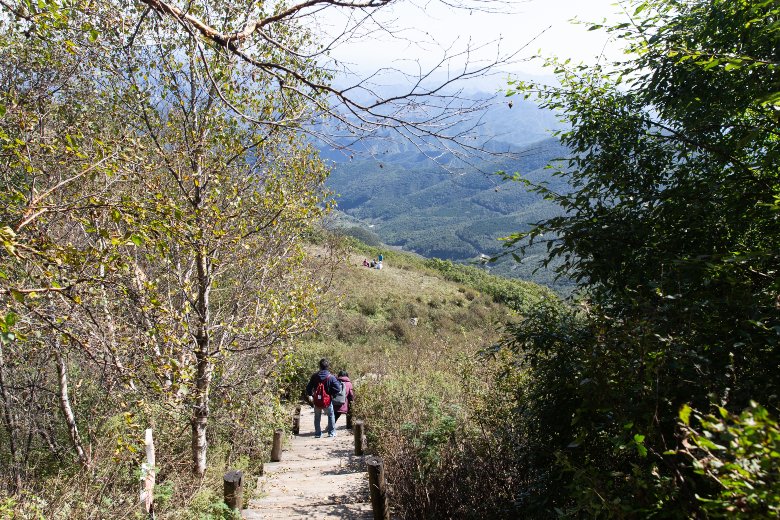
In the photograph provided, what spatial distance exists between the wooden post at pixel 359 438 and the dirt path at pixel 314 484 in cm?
15

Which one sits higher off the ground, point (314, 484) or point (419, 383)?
point (419, 383)

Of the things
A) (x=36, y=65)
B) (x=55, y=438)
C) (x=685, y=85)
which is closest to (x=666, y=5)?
(x=685, y=85)

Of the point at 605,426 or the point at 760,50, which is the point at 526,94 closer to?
the point at 760,50

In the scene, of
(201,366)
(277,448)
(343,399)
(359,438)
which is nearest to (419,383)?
(343,399)

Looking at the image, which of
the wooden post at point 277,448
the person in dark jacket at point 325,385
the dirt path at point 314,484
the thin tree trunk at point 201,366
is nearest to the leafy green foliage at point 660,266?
the dirt path at point 314,484

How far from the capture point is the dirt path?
5.95 m

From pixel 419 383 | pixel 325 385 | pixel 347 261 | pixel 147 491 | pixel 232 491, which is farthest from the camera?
pixel 419 383

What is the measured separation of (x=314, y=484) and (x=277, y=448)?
1500mm

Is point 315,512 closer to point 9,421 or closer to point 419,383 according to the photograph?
point 9,421

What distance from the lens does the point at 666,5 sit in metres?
4.63

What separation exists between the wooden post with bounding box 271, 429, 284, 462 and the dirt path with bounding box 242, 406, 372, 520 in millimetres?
111

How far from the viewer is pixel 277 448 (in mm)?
8203

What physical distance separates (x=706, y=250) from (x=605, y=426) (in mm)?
1556

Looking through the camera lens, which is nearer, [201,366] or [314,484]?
[201,366]
